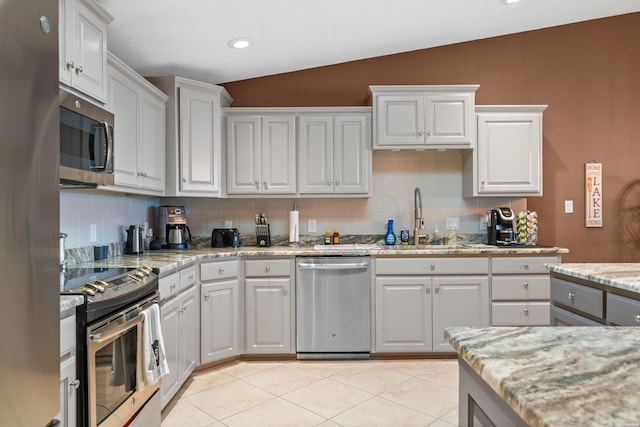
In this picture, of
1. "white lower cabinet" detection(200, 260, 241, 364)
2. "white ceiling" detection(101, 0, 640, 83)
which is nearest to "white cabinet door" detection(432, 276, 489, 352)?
"white lower cabinet" detection(200, 260, 241, 364)

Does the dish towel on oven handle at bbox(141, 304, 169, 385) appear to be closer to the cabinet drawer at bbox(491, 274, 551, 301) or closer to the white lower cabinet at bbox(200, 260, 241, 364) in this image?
the white lower cabinet at bbox(200, 260, 241, 364)

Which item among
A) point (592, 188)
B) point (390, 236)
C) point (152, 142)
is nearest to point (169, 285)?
point (152, 142)

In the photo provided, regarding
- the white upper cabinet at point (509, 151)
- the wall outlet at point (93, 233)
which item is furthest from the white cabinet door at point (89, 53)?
the white upper cabinet at point (509, 151)

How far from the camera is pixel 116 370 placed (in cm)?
187

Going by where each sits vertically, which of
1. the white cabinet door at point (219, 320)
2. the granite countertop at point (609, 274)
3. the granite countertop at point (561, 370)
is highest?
the granite countertop at point (609, 274)

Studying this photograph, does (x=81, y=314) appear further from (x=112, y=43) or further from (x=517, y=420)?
(x=112, y=43)

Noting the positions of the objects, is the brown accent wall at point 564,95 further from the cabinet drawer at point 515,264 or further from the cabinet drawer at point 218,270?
the cabinet drawer at point 218,270

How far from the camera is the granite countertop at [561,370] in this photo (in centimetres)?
67

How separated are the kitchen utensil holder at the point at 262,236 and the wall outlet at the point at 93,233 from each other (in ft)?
4.50

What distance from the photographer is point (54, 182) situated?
104cm

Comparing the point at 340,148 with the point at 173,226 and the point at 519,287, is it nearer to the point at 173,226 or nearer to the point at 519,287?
A: the point at 173,226

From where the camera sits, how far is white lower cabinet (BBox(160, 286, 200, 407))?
2.55 m

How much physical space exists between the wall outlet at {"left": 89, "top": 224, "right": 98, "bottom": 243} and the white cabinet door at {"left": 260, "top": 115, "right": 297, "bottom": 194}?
140cm

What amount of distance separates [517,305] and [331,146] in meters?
2.05
